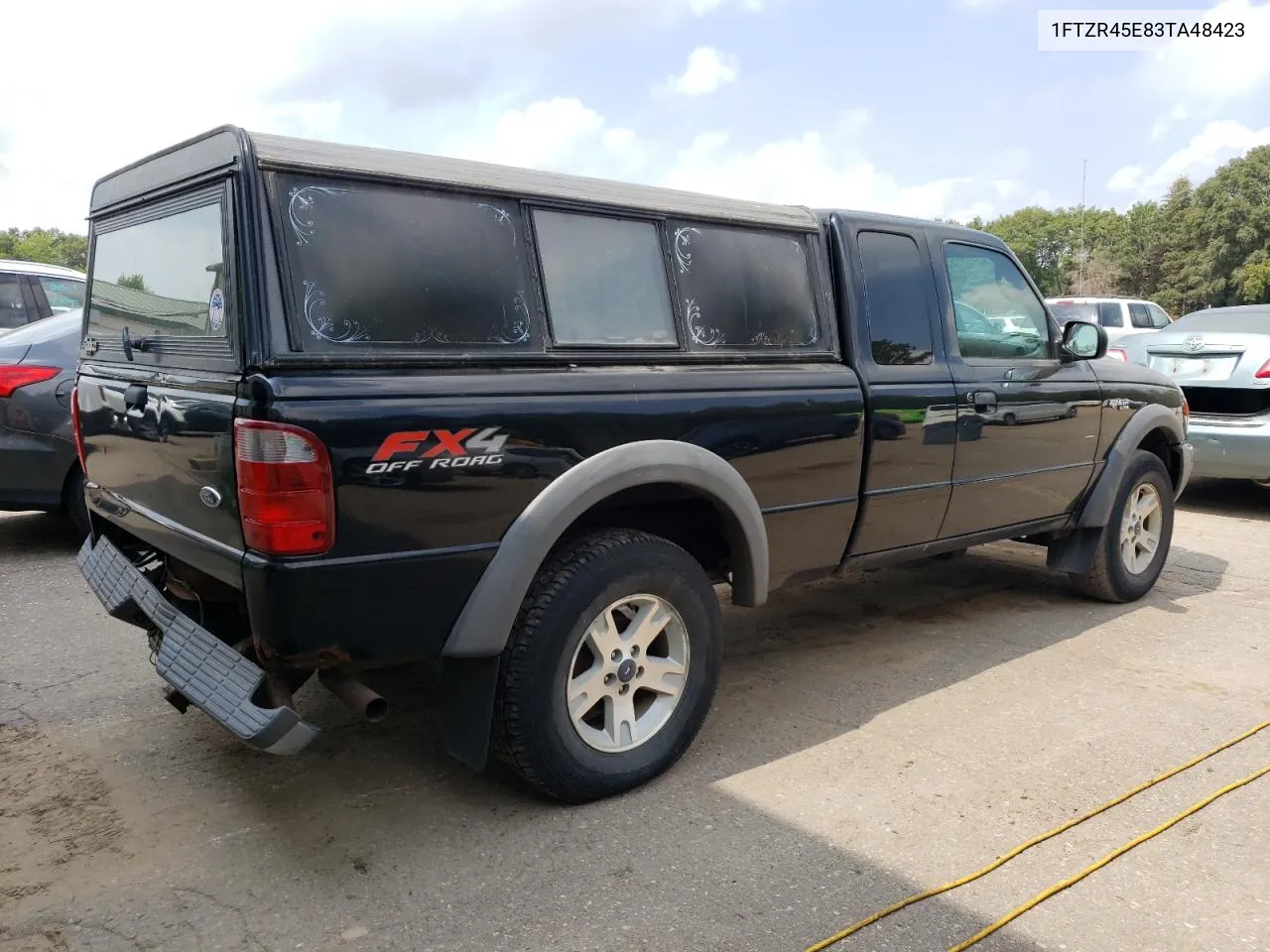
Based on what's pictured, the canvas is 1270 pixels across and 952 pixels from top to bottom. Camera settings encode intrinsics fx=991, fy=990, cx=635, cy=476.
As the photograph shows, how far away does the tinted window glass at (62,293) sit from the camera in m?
7.45

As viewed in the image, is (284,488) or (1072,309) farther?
(1072,309)

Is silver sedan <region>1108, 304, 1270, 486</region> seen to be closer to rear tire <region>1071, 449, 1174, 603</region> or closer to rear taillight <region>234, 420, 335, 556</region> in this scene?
rear tire <region>1071, 449, 1174, 603</region>

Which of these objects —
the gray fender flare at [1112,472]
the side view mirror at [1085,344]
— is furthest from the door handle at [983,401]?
the gray fender flare at [1112,472]

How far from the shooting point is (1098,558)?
5203mm

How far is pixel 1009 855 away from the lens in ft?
9.47

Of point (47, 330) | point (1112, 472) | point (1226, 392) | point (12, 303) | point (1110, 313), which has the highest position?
point (12, 303)

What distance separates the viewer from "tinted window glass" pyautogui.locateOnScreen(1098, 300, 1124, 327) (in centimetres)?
1819

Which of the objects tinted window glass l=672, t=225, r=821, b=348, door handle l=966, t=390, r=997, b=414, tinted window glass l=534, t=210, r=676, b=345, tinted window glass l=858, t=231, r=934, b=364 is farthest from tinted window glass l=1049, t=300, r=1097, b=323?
tinted window glass l=534, t=210, r=676, b=345

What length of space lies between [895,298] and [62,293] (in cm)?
645

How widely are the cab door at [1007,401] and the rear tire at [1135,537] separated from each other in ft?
1.12

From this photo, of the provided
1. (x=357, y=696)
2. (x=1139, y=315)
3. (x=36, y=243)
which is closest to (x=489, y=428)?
(x=357, y=696)

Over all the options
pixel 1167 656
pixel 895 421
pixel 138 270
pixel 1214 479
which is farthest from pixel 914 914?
pixel 1214 479

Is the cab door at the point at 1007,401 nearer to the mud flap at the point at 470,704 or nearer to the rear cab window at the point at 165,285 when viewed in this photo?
the mud flap at the point at 470,704

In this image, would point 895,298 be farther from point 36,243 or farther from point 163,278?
point 36,243
